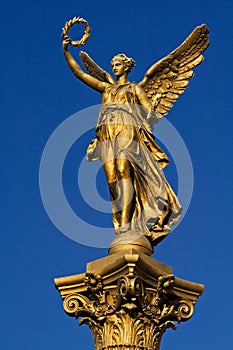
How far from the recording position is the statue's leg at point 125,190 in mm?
20125

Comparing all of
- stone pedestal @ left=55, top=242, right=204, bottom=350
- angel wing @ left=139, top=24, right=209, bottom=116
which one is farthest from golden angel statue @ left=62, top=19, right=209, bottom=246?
stone pedestal @ left=55, top=242, right=204, bottom=350

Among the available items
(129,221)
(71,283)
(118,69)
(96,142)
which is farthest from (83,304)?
(118,69)

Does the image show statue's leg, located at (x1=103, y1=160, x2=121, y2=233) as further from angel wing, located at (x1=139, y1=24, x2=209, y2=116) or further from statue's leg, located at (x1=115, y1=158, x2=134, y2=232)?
angel wing, located at (x1=139, y1=24, x2=209, y2=116)

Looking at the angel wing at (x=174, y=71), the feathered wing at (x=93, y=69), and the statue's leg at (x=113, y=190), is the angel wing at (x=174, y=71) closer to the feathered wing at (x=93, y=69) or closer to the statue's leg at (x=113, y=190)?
the feathered wing at (x=93, y=69)

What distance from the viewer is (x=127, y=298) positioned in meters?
18.6

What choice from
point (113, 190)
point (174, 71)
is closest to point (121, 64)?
point (174, 71)

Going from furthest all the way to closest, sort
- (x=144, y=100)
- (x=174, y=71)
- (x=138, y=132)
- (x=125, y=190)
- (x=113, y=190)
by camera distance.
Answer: (x=174, y=71) < (x=144, y=100) < (x=138, y=132) < (x=113, y=190) < (x=125, y=190)

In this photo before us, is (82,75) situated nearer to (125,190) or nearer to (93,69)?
(93,69)

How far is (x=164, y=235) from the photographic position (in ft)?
66.7

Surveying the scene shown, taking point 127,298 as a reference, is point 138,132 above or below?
above

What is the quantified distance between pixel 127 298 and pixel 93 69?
6.65 meters

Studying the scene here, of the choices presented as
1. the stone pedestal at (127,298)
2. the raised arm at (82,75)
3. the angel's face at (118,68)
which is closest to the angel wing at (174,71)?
the angel's face at (118,68)

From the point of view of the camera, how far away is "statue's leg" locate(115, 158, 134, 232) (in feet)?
66.0

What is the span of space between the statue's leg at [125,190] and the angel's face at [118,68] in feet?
8.17
